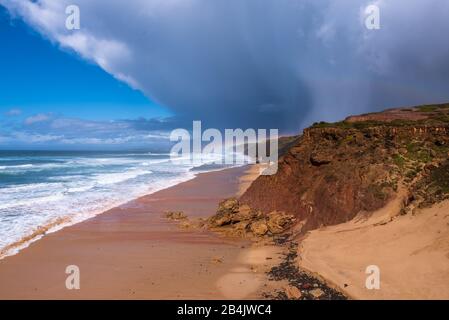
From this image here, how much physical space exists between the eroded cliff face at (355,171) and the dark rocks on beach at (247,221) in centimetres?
64

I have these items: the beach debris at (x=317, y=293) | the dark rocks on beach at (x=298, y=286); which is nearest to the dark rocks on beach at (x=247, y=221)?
the dark rocks on beach at (x=298, y=286)

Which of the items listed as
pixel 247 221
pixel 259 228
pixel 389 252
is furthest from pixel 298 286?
pixel 247 221

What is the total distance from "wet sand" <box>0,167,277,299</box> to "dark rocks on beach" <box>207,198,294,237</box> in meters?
0.70

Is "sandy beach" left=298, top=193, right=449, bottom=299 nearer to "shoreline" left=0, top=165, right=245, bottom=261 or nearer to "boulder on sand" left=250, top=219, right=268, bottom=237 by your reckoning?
"boulder on sand" left=250, top=219, right=268, bottom=237

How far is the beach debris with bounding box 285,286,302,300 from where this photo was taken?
27.3 feet

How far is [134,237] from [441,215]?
32.9ft

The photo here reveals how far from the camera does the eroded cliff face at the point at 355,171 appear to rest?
513 inches

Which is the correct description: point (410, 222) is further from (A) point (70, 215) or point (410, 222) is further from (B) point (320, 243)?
(A) point (70, 215)

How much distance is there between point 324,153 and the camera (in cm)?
1683

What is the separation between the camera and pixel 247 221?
1562 cm

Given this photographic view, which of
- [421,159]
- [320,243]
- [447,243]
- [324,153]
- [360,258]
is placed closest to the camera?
[447,243]

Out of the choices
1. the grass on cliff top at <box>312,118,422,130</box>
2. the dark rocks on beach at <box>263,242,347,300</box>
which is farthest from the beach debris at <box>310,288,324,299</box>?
the grass on cliff top at <box>312,118,422,130</box>
